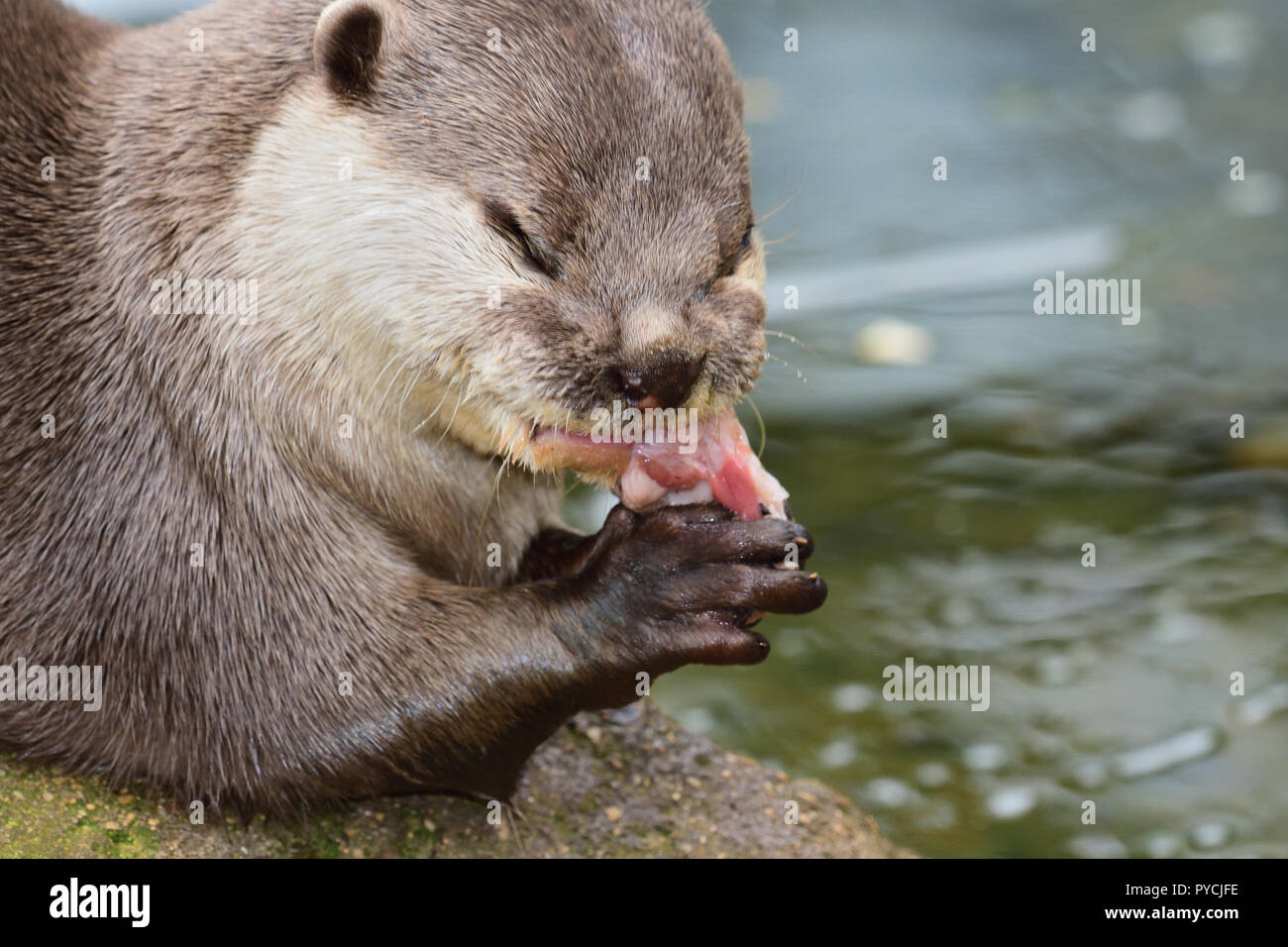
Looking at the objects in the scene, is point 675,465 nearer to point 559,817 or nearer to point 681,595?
point 681,595

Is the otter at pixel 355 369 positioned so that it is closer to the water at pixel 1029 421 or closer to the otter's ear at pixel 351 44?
the otter's ear at pixel 351 44

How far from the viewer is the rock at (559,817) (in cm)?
308

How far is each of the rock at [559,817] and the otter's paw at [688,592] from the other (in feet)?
1.87

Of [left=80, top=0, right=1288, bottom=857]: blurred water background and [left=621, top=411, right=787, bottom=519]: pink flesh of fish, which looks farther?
[left=80, top=0, right=1288, bottom=857]: blurred water background

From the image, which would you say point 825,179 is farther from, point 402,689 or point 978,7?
point 402,689

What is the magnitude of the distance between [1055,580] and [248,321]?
10.6ft

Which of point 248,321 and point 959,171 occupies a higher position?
point 959,171

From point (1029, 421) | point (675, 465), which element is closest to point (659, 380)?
point (675, 465)

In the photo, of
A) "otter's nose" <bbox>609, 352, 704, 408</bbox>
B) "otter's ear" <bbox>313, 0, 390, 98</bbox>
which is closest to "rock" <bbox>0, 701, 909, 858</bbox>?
"otter's nose" <bbox>609, 352, 704, 408</bbox>

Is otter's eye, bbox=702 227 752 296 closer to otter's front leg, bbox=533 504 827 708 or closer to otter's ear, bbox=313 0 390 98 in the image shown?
otter's front leg, bbox=533 504 827 708

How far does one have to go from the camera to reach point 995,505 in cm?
565

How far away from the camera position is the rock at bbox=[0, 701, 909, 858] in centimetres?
308

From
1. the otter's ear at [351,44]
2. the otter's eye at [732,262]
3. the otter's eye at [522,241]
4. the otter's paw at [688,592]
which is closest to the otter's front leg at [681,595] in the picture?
the otter's paw at [688,592]
